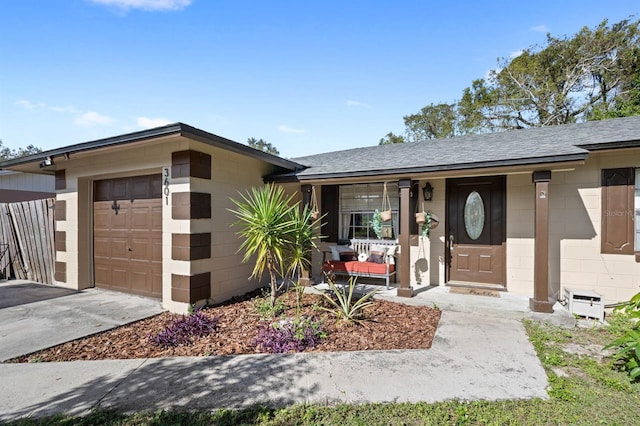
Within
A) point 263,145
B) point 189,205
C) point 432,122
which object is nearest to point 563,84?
point 432,122

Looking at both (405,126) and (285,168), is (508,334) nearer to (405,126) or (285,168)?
(285,168)

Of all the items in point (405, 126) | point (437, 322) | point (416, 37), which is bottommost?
point (437, 322)

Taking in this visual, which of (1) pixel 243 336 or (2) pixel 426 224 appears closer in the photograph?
(1) pixel 243 336

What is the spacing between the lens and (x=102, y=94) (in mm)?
6746

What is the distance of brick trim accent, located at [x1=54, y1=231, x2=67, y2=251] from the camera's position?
21.3 feet

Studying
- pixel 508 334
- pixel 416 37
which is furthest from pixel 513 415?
pixel 416 37

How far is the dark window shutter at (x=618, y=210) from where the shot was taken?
16.1 ft

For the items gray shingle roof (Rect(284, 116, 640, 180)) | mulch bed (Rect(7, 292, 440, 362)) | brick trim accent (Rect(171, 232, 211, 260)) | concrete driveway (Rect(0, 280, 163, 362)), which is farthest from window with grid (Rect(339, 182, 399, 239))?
concrete driveway (Rect(0, 280, 163, 362))

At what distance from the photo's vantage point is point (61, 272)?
21.4 feet

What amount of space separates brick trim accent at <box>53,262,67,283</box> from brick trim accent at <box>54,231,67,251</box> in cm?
34

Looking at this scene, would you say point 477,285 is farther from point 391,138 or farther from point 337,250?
point 391,138

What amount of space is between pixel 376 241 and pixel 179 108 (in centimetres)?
598

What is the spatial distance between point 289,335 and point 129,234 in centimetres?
417

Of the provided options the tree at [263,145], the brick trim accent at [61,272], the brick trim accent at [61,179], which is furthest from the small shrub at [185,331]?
the tree at [263,145]
